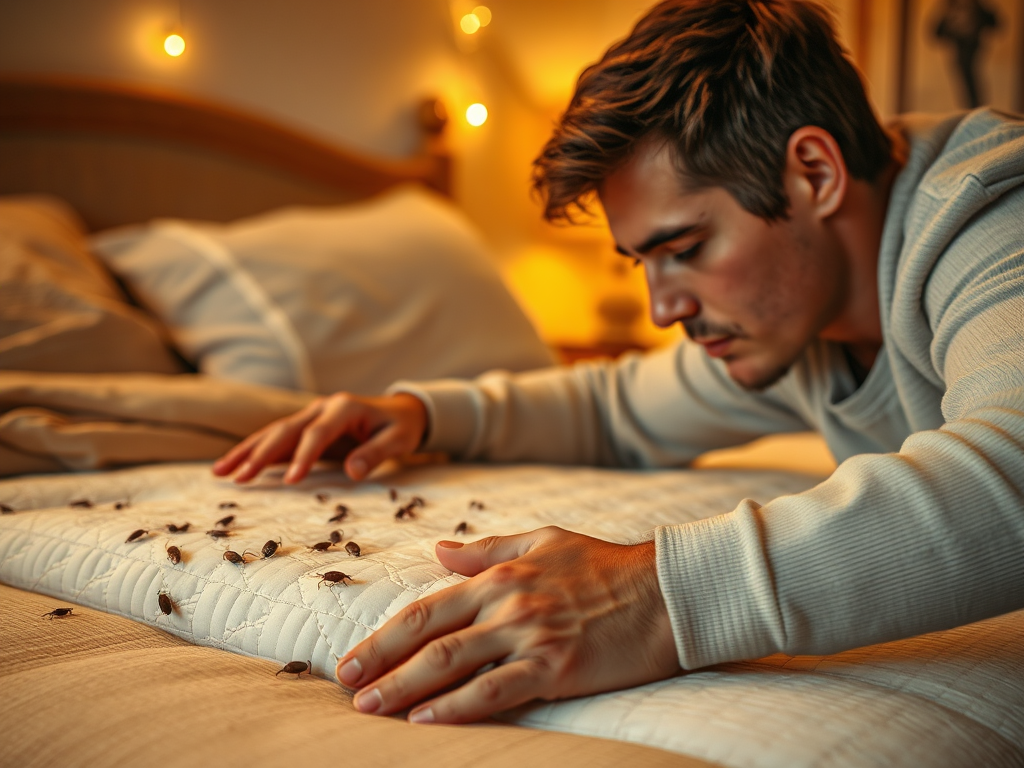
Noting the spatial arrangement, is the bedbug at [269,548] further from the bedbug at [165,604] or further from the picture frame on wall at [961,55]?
the picture frame on wall at [961,55]

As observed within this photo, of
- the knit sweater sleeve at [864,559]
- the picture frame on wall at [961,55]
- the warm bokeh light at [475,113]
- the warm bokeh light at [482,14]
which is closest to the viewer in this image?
the knit sweater sleeve at [864,559]

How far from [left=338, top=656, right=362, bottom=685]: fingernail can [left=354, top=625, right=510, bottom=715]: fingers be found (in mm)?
16

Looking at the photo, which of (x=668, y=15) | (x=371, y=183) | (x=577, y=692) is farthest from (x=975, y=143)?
(x=371, y=183)

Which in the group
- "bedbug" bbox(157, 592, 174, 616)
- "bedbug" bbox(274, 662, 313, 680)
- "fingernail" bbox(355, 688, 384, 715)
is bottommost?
"bedbug" bbox(274, 662, 313, 680)

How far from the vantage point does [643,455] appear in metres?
1.57

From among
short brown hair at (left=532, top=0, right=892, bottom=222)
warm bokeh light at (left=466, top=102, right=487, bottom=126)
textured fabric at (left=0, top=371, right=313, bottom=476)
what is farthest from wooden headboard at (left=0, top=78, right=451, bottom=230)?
short brown hair at (left=532, top=0, right=892, bottom=222)

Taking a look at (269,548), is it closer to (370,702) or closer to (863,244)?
(370,702)

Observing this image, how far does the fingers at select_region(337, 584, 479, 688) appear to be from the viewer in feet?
2.13

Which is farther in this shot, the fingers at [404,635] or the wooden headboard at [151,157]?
the wooden headboard at [151,157]

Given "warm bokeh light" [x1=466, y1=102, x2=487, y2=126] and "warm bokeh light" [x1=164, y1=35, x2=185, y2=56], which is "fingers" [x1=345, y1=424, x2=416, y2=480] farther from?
"warm bokeh light" [x1=466, y1=102, x2=487, y2=126]

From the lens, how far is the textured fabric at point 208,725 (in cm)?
53

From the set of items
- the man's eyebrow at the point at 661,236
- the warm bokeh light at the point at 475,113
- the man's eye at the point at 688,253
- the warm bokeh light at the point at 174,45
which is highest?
the warm bokeh light at the point at 174,45

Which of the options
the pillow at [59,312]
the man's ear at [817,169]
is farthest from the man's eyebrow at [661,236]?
the pillow at [59,312]

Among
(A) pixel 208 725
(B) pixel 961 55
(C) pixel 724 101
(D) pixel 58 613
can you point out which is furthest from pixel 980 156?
(B) pixel 961 55
